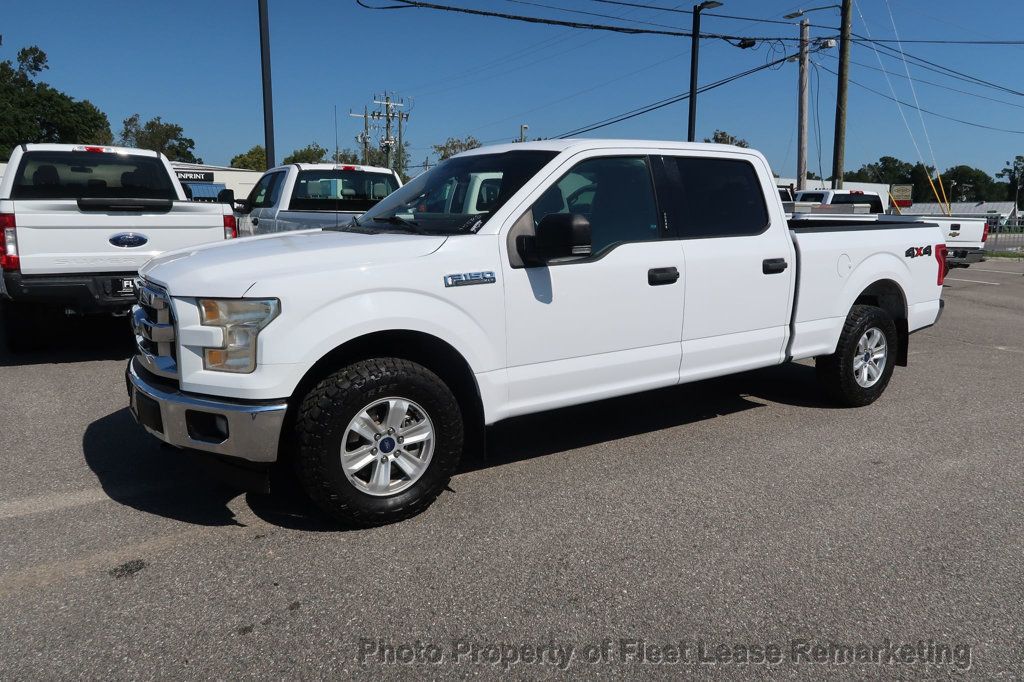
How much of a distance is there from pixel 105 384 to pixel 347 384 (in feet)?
13.0

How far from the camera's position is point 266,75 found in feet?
43.7

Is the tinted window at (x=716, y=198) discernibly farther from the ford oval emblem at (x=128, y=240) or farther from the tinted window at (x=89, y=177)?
the tinted window at (x=89, y=177)

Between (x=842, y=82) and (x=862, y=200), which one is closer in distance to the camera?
(x=862, y=200)

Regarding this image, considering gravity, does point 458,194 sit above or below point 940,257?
above

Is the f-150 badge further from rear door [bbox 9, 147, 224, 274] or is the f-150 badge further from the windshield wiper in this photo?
rear door [bbox 9, 147, 224, 274]

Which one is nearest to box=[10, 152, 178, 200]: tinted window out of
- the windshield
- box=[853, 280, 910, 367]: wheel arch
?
the windshield

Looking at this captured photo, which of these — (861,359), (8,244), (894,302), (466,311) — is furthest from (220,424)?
(894,302)

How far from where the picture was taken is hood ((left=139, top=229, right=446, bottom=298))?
11.5 ft

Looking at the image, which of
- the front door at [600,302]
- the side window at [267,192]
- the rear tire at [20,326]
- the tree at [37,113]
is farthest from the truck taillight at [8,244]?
the tree at [37,113]

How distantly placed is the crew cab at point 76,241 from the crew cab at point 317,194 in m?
2.36

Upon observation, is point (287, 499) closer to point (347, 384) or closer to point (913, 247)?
point (347, 384)

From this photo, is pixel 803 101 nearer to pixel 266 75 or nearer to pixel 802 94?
pixel 802 94

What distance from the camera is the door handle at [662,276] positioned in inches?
180

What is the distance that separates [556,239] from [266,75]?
11.1 metres
